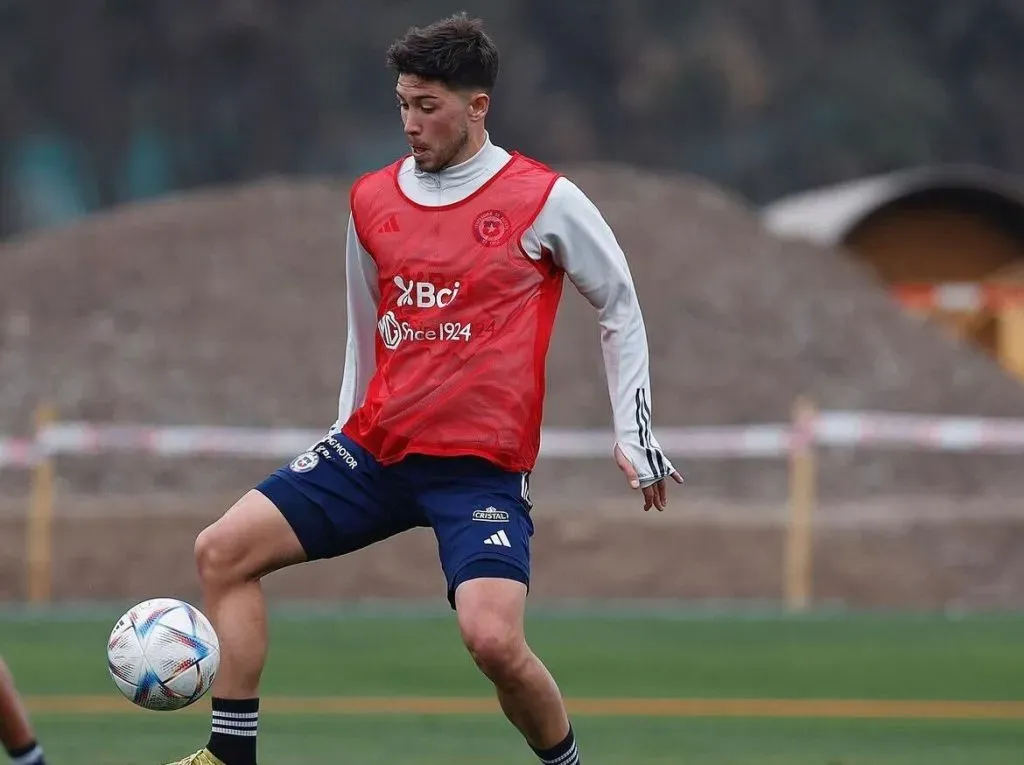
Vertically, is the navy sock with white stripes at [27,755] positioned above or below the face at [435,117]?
below

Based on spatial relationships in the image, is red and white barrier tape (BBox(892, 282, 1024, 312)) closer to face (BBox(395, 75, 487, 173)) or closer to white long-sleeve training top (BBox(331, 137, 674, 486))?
white long-sleeve training top (BBox(331, 137, 674, 486))

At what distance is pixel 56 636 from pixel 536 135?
36706mm

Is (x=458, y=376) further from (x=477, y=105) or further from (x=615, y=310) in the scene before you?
(x=477, y=105)

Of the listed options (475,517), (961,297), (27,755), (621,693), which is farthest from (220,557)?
(961,297)

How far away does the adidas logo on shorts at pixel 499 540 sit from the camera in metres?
6.29

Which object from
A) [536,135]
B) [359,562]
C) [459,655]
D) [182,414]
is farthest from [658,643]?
[536,135]

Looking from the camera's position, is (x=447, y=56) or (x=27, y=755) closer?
(x=447, y=56)

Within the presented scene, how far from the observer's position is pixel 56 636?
1388cm

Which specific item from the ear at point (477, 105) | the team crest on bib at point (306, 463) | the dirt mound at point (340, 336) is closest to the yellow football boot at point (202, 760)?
the team crest on bib at point (306, 463)

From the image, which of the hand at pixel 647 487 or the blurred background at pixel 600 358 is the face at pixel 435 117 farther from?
the blurred background at pixel 600 358

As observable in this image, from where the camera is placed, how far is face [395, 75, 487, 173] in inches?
248

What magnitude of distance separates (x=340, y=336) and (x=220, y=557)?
23.3 meters

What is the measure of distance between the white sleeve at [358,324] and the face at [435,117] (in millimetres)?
365

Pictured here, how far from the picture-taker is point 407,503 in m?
6.51
